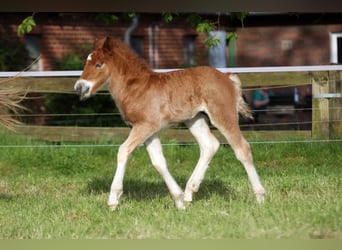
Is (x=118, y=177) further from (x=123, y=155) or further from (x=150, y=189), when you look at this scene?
(x=150, y=189)

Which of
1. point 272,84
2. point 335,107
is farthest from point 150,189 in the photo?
point 335,107

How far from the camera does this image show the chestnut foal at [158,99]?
715 cm

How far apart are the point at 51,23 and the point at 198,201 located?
12.5 m

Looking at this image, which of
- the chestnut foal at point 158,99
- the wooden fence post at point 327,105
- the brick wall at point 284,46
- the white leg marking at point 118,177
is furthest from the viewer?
the brick wall at point 284,46

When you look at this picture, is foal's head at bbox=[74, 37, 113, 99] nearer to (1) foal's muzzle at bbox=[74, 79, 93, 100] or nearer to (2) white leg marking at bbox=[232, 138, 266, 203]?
(1) foal's muzzle at bbox=[74, 79, 93, 100]

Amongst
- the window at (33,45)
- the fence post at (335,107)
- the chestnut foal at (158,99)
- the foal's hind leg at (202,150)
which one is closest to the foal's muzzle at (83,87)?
the chestnut foal at (158,99)

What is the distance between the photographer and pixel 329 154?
420 inches

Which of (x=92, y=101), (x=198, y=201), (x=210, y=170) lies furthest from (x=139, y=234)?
(x=92, y=101)

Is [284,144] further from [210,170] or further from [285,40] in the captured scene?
[285,40]

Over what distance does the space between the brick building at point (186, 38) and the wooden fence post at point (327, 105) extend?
6.08 m

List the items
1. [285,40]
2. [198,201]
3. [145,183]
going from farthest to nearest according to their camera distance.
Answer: [285,40]
[145,183]
[198,201]

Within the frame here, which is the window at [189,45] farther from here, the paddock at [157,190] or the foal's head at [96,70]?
the foal's head at [96,70]

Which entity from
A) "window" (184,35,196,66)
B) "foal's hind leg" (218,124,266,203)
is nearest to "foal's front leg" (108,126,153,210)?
"foal's hind leg" (218,124,266,203)

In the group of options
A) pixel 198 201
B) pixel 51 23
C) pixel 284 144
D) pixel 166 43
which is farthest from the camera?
pixel 166 43
